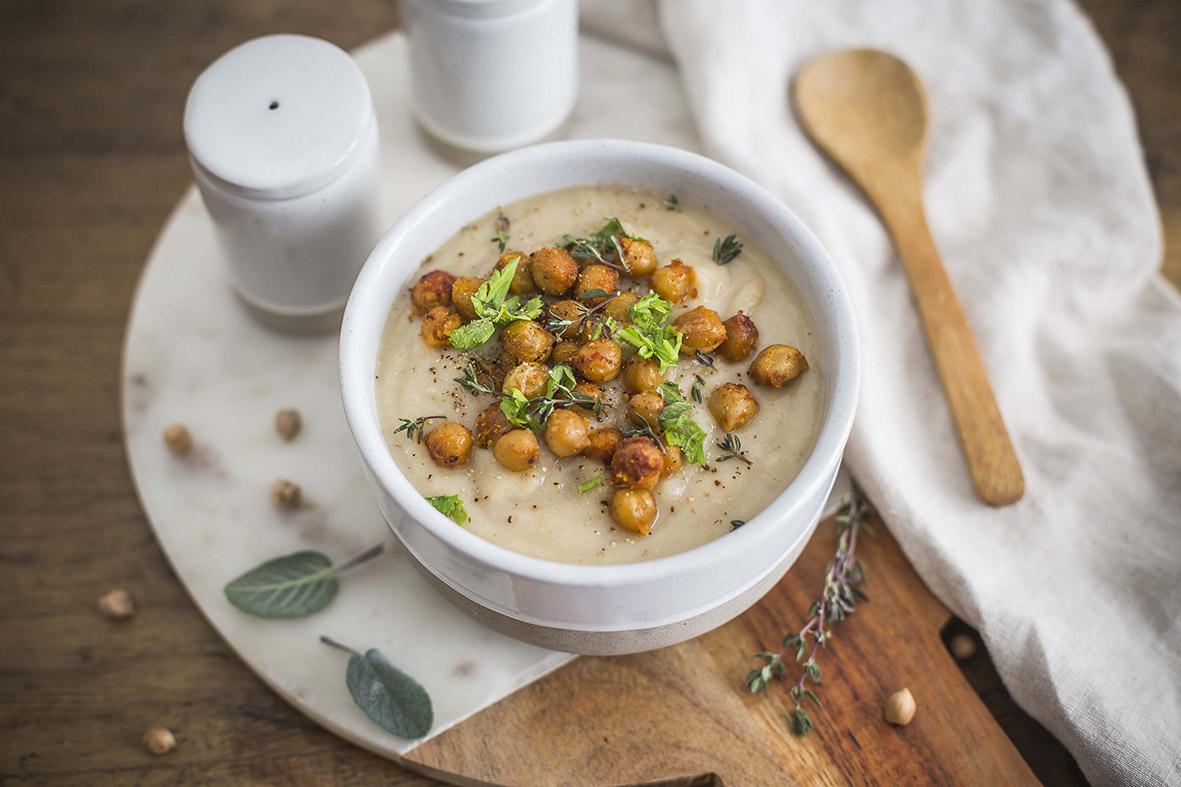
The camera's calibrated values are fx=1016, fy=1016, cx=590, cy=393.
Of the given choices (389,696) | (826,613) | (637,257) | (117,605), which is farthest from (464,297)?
(117,605)

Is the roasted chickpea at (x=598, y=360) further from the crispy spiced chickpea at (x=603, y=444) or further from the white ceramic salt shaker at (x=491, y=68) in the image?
the white ceramic salt shaker at (x=491, y=68)

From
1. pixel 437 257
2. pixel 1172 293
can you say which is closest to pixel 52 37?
pixel 437 257

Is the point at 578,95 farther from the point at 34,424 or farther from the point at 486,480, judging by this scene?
the point at 34,424

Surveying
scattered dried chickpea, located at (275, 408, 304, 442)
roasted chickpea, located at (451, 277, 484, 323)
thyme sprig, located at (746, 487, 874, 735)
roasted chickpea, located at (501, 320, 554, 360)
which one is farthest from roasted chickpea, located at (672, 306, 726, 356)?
scattered dried chickpea, located at (275, 408, 304, 442)

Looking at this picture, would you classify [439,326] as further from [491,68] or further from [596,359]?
[491,68]

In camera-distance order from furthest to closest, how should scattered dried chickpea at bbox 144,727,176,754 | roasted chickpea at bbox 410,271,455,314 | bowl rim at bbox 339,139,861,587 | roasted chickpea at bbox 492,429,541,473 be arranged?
scattered dried chickpea at bbox 144,727,176,754
roasted chickpea at bbox 410,271,455,314
roasted chickpea at bbox 492,429,541,473
bowl rim at bbox 339,139,861,587

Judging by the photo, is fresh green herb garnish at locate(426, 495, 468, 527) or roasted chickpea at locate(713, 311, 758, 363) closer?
fresh green herb garnish at locate(426, 495, 468, 527)

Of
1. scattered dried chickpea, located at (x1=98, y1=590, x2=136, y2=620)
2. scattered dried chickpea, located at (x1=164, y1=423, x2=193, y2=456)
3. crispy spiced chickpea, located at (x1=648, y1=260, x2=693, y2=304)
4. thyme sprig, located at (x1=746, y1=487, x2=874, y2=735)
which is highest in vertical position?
crispy spiced chickpea, located at (x1=648, y1=260, x2=693, y2=304)

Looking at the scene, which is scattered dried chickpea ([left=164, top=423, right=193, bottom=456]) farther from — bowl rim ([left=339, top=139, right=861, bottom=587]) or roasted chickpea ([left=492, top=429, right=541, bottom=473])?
roasted chickpea ([left=492, top=429, right=541, bottom=473])
